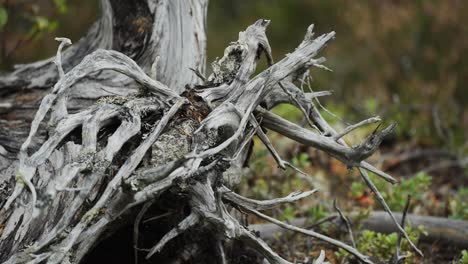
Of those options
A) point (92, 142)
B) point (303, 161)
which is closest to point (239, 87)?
point (92, 142)

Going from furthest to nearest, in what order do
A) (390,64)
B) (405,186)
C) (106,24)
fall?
(390,64), (405,186), (106,24)

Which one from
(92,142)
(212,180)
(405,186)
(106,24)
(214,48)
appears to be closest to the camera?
(92,142)

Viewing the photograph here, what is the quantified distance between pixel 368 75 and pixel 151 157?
28.8 ft

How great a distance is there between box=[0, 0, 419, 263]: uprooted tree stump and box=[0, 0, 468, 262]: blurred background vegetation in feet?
4.70

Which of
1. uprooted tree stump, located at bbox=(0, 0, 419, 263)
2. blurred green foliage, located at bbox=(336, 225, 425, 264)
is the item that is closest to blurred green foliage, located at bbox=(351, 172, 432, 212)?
blurred green foliage, located at bbox=(336, 225, 425, 264)

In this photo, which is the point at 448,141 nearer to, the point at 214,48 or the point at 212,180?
the point at 212,180

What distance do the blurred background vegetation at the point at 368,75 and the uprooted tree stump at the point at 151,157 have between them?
4.70 feet

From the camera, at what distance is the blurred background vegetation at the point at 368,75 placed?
5656 mm

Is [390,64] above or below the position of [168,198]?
above

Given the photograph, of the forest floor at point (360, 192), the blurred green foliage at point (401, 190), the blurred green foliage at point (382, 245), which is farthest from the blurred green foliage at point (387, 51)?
the blurred green foliage at point (382, 245)

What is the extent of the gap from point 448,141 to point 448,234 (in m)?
2.98

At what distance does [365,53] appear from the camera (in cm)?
1185

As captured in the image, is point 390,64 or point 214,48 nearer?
point 390,64

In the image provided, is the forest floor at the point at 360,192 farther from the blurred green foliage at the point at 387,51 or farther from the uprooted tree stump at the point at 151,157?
the blurred green foliage at the point at 387,51
